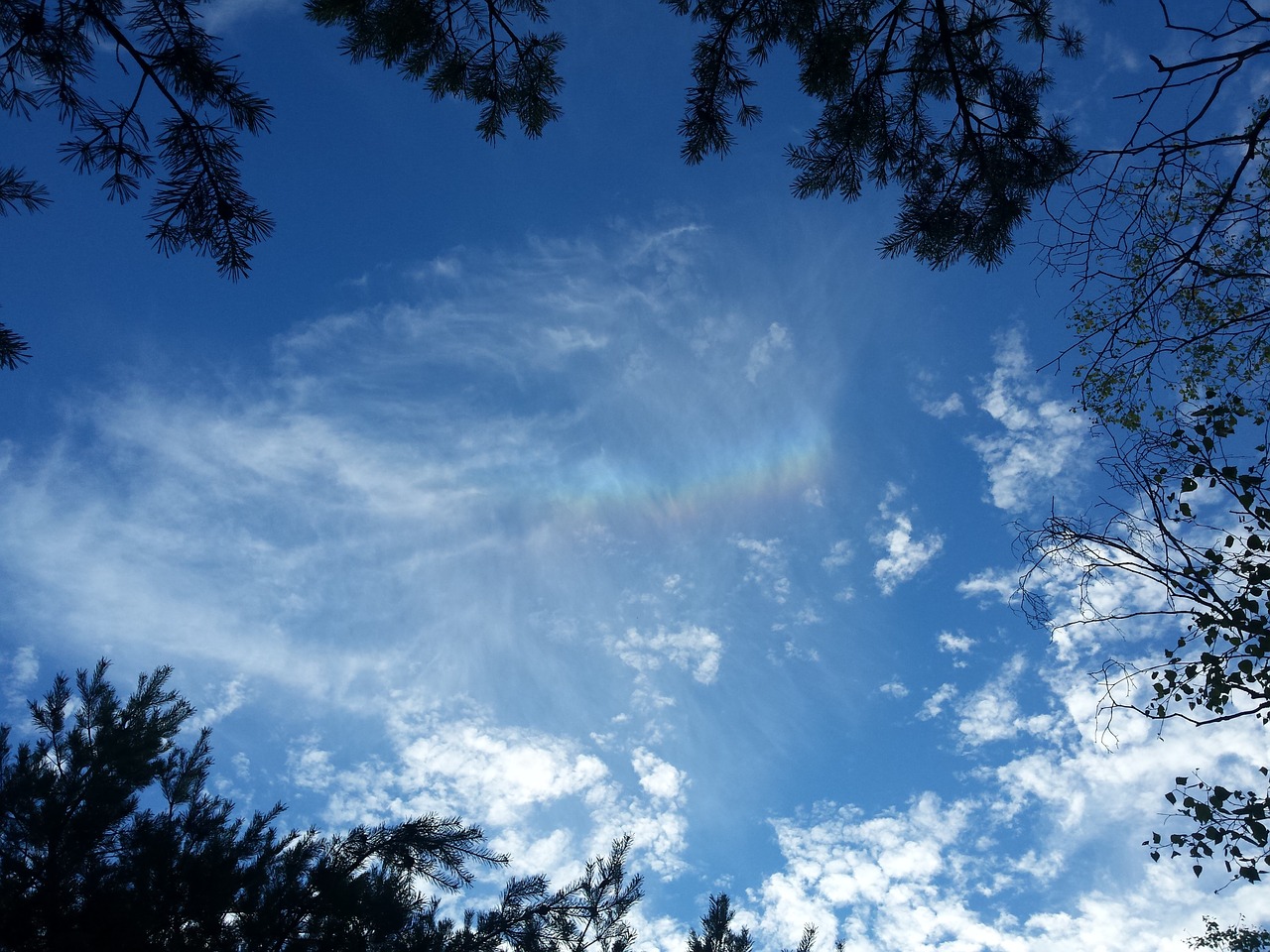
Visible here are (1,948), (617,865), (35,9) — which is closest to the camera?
(35,9)

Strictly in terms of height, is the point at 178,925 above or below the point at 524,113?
below

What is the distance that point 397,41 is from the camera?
508 centimetres

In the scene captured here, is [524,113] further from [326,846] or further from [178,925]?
[178,925]

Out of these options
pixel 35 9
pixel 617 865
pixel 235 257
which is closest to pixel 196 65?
pixel 35 9

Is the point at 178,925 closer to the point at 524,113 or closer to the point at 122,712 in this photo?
Result: the point at 122,712

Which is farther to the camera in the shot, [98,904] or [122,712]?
[122,712]

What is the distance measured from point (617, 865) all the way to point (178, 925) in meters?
3.62

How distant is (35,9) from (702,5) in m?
4.73

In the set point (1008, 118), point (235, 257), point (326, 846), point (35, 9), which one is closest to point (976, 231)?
point (1008, 118)

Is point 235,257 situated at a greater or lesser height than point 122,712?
greater

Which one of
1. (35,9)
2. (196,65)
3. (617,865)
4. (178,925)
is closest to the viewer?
(35,9)

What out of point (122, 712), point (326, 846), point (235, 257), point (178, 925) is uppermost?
point (235, 257)

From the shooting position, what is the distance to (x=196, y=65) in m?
4.16

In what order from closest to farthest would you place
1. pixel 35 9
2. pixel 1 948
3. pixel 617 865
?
pixel 35 9
pixel 1 948
pixel 617 865
